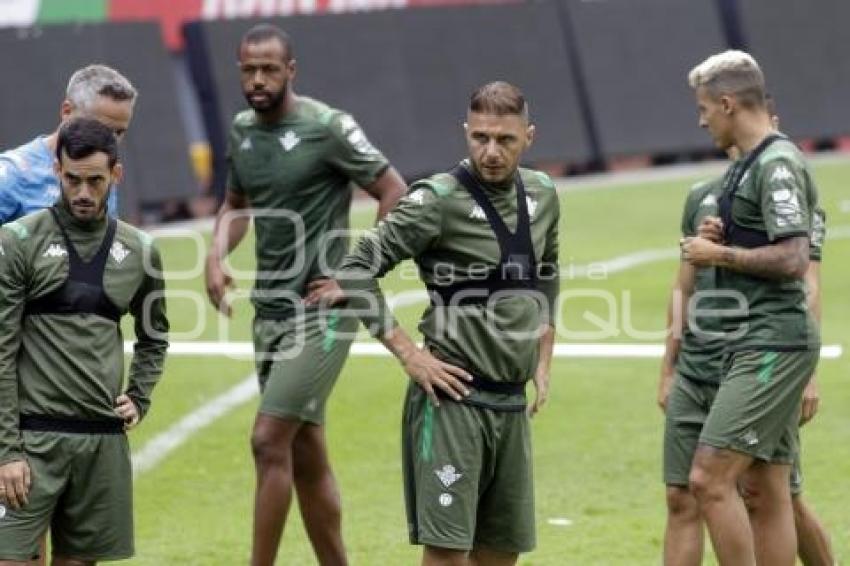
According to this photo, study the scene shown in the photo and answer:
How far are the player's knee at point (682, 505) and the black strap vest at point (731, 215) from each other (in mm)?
1142

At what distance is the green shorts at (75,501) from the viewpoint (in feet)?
24.0

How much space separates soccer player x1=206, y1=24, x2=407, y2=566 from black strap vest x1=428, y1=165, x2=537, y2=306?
168cm

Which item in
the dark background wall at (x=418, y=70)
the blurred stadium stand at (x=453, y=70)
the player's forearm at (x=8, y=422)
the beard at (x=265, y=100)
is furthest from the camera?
the dark background wall at (x=418, y=70)

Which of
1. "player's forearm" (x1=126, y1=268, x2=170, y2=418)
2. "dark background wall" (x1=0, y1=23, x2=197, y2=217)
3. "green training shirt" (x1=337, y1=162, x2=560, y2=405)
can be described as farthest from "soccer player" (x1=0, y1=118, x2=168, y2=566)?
"dark background wall" (x1=0, y1=23, x2=197, y2=217)

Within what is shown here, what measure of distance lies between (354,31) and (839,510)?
52.6 feet

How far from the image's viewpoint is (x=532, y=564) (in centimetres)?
969

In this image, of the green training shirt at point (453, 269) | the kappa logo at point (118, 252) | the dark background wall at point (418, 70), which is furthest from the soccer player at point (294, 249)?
the dark background wall at point (418, 70)

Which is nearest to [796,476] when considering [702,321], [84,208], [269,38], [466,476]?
[702,321]

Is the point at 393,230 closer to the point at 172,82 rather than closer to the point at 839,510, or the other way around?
the point at 839,510

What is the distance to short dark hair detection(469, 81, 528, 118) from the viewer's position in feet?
25.5

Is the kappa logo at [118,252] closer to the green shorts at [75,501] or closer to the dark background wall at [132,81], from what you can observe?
the green shorts at [75,501]

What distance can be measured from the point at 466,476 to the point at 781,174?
1.71 m

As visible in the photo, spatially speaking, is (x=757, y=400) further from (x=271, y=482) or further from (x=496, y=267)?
(x=271, y=482)

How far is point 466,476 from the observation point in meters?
7.75
